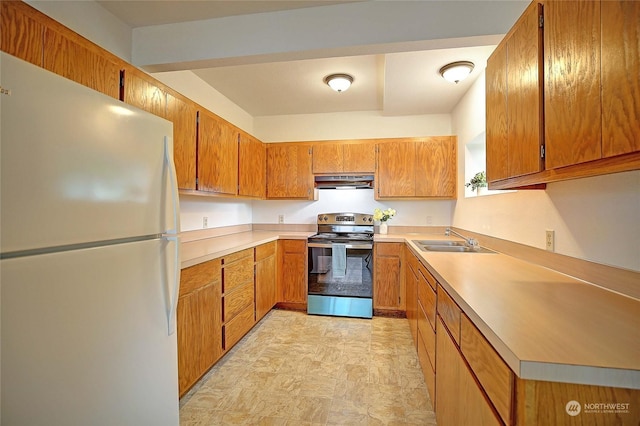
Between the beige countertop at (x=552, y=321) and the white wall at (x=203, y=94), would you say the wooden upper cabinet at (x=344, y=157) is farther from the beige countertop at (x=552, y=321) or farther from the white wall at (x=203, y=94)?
the beige countertop at (x=552, y=321)

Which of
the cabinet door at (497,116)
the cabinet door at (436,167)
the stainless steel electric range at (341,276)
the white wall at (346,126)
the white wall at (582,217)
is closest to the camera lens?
the white wall at (582,217)

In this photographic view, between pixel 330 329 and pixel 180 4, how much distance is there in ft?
9.84

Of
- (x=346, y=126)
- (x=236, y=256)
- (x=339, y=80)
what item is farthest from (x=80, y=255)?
(x=346, y=126)

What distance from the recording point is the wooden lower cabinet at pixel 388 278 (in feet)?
10.8

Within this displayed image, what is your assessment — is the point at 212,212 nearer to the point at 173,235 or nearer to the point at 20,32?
the point at 173,235

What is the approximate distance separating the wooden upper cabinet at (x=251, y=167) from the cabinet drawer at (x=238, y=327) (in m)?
1.27

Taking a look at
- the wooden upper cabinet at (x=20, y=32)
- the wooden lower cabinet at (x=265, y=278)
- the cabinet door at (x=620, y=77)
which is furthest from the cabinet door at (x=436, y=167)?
the wooden upper cabinet at (x=20, y=32)

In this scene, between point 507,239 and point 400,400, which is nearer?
point 400,400

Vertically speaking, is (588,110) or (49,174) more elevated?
(588,110)

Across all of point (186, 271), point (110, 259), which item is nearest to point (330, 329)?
point (186, 271)

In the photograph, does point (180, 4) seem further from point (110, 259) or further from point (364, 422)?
point (364, 422)

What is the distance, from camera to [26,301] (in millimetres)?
814

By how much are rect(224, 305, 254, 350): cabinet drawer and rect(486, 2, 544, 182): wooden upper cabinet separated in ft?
7.32

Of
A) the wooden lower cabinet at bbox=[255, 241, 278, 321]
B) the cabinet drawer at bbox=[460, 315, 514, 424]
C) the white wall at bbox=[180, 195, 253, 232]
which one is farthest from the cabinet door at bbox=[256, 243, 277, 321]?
the cabinet drawer at bbox=[460, 315, 514, 424]
